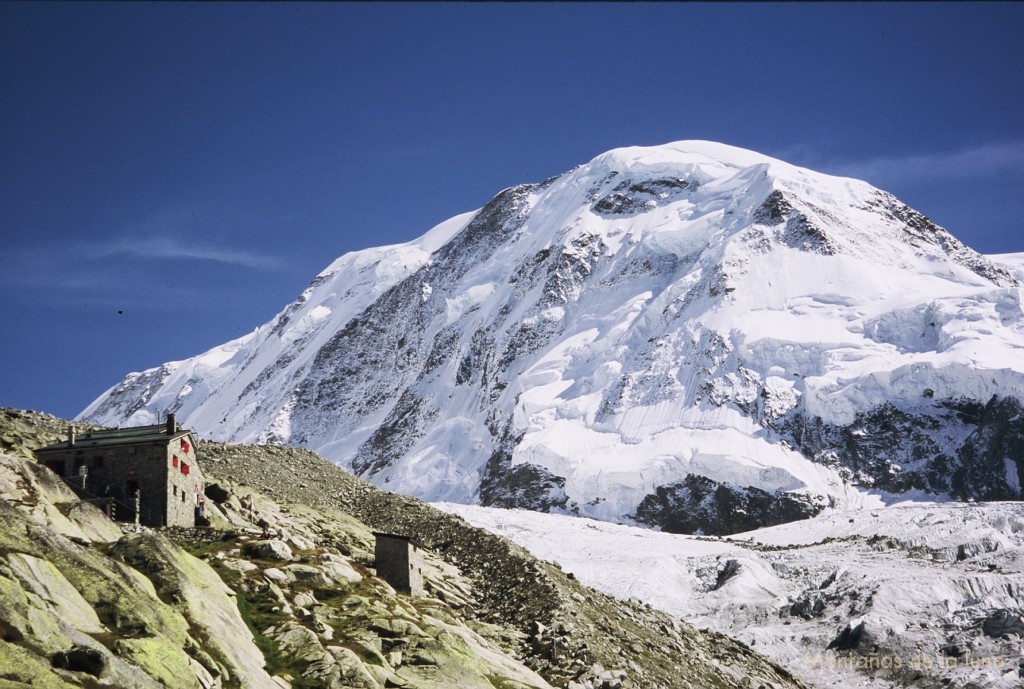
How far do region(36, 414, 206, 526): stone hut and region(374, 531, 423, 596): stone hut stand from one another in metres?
7.61

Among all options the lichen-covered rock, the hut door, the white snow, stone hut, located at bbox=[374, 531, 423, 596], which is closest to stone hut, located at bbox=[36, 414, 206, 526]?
the hut door

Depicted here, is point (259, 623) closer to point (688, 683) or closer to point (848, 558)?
point (688, 683)

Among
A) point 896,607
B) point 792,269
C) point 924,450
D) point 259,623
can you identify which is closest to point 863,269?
point 792,269

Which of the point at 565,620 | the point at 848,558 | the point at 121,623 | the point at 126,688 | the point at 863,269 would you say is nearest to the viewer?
the point at 126,688

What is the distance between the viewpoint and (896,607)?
75188mm

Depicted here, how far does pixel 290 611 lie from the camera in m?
40.4

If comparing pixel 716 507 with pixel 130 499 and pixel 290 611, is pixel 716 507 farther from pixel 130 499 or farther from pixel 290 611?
pixel 290 611

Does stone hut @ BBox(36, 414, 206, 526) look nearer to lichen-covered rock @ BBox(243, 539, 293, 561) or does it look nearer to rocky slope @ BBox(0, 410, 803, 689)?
rocky slope @ BBox(0, 410, 803, 689)

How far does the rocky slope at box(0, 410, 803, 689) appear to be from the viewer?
30.4m

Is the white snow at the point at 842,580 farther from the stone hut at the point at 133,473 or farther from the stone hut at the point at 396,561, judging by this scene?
the stone hut at the point at 133,473

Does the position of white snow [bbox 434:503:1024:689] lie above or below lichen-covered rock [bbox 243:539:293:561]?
below

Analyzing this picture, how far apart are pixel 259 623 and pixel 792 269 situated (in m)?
169

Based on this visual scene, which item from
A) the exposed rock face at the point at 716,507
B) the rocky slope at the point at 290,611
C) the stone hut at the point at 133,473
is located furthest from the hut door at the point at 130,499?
the exposed rock face at the point at 716,507

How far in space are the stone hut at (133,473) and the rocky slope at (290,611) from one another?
1525 mm
